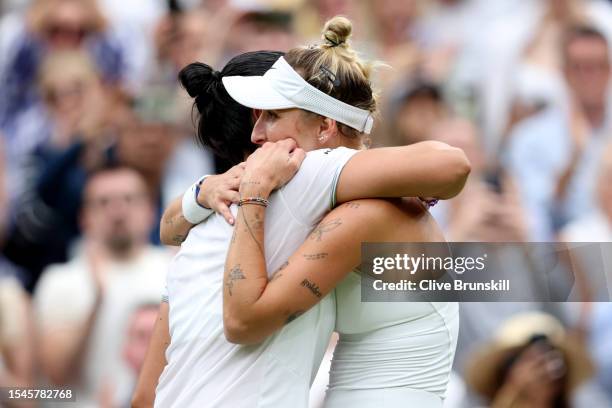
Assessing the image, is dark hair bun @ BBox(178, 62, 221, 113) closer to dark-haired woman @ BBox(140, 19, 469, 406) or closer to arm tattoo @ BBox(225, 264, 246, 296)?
dark-haired woman @ BBox(140, 19, 469, 406)

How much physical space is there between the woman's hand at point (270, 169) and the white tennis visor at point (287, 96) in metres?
0.11

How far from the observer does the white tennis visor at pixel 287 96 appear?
2.73 metres

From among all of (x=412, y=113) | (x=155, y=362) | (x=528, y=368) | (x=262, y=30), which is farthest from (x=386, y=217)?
(x=262, y=30)

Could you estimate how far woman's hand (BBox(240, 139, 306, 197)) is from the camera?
8.65ft

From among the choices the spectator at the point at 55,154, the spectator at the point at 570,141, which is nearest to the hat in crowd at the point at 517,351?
the spectator at the point at 570,141

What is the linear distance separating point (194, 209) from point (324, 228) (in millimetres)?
428

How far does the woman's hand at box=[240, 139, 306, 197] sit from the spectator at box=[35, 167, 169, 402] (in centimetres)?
335

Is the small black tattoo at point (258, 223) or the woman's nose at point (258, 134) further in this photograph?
the woman's nose at point (258, 134)

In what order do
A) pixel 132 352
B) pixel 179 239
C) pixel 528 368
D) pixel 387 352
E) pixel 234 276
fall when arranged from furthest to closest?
pixel 132 352 < pixel 528 368 < pixel 179 239 < pixel 387 352 < pixel 234 276

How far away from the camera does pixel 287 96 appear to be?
273 centimetres

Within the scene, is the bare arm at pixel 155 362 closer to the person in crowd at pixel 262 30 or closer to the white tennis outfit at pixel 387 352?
the white tennis outfit at pixel 387 352

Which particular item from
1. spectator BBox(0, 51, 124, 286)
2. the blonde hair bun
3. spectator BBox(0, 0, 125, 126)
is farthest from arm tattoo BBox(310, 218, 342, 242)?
spectator BBox(0, 0, 125, 126)

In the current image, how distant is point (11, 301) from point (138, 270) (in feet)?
2.74

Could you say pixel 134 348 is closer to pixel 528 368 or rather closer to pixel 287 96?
pixel 528 368
